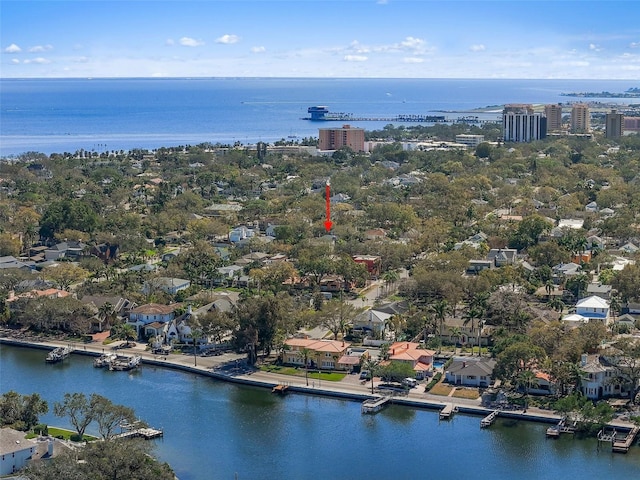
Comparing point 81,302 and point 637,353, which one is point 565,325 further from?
point 81,302

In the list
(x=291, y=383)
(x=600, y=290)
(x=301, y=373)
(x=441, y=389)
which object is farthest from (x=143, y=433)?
(x=600, y=290)

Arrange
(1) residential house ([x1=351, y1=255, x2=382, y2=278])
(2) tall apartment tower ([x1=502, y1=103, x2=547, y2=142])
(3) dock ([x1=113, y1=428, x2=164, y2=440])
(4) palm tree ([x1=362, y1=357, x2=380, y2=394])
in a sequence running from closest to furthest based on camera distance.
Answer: (3) dock ([x1=113, y1=428, x2=164, y2=440]) < (4) palm tree ([x1=362, y1=357, x2=380, y2=394]) < (1) residential house ([x1=351, y1=255, x2=382, y2=278]) < (2) tall apartment tower ([x1=502, y1=103, x2=547, y2=142])

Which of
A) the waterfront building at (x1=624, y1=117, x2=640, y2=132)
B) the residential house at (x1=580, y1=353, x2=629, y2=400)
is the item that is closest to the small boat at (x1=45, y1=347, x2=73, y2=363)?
the residential house at (x1=580, y1=353, x2=629, y2=400)

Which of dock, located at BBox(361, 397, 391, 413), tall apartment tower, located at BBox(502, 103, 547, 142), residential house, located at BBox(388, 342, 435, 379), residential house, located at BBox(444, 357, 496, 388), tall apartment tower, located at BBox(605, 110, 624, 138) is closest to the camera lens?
dock, located at BBox(361, 397, 391, 413)

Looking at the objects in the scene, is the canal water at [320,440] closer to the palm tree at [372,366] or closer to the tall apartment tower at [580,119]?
the palm tree at [372,366]

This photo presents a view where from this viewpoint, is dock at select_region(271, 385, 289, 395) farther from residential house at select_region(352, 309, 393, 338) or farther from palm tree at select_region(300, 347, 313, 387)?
residential house at select_region(352, 309, 393, 338)

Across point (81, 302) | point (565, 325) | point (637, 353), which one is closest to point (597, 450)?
point (637, 353)

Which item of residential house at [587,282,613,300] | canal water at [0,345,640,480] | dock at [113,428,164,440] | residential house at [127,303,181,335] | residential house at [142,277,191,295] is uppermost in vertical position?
residential house at [587,282,613,300]
